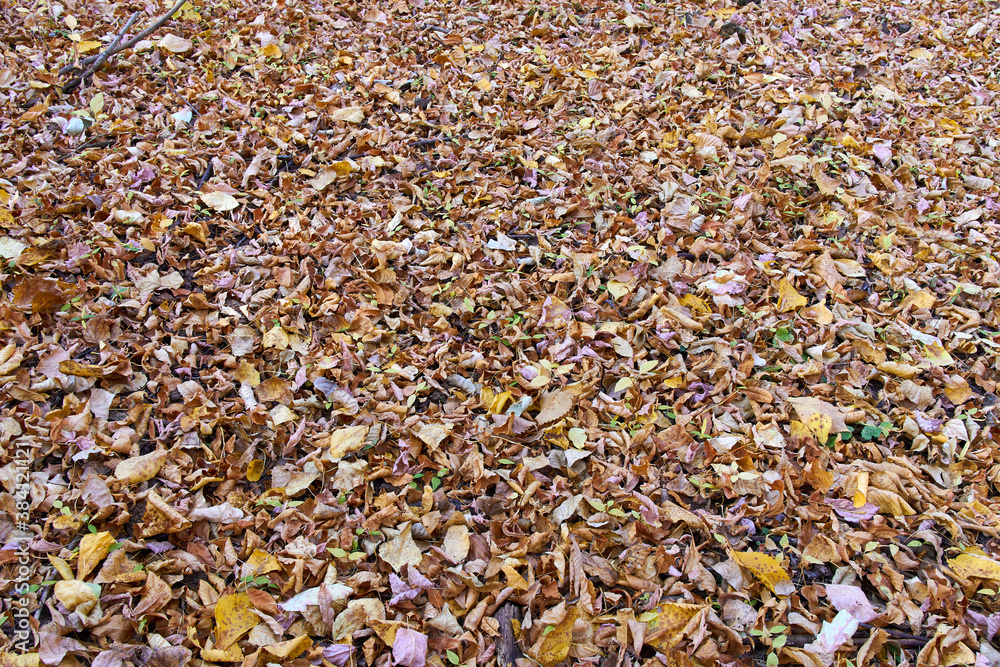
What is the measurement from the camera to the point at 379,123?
3.86 m

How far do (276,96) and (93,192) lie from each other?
1295mm

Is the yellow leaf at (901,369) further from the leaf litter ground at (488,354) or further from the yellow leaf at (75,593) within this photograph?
the yellow leaf at (75,593)

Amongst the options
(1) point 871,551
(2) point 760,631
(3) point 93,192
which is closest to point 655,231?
(1) point 871,551

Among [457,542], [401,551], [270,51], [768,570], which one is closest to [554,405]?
[457,542]

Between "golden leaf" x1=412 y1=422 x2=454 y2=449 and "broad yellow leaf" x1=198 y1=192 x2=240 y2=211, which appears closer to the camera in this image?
"golden leaf" x1=412 y1=422 x2=454 y2=449

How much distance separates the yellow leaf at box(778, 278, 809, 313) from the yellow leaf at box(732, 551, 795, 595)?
126cm

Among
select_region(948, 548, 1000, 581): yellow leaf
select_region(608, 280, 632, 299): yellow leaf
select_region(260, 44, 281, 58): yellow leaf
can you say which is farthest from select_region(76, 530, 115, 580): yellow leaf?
select_region(260, 44, 281, 58): yellow leaf

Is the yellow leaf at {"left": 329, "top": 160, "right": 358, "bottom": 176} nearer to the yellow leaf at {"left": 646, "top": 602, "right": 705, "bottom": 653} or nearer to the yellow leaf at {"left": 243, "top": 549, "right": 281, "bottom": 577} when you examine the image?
the yellow leaf at {"left": 243, "top": 549, "right": 281, "bottom": 577}

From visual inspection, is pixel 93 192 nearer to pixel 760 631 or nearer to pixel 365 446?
pixel 365 446

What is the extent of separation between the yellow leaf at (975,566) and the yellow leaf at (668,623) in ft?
2.93

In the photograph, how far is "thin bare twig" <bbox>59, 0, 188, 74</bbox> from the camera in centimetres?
389

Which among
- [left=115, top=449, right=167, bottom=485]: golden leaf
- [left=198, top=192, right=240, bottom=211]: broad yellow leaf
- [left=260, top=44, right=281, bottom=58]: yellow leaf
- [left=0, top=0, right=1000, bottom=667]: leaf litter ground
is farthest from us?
[left=260, top=44, right=281, bottom=58]: yellow leaf

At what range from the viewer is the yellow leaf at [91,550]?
1944 millimetres

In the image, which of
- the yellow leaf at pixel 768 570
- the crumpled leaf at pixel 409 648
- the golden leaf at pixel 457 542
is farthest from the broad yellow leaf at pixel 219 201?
the yellow leaf at pixel 768 570
